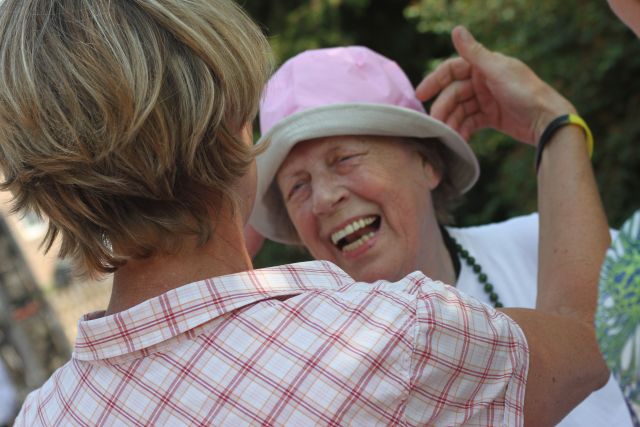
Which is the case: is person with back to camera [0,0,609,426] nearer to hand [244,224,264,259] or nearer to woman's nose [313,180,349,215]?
woman's nose [313,180,349,215]

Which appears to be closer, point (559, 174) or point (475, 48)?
point (559, 174)

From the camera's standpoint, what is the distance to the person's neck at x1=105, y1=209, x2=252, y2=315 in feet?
4.68

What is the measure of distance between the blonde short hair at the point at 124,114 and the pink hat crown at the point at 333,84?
101 cm

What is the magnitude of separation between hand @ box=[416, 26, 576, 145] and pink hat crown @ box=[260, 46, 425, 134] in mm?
104

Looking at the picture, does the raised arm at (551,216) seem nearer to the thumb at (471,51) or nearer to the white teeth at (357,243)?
the thumb at (471,51)

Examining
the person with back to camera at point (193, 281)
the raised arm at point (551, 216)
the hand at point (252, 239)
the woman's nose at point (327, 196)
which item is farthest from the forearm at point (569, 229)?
the hand at point (252, 239)

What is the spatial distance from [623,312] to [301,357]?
0.77 m

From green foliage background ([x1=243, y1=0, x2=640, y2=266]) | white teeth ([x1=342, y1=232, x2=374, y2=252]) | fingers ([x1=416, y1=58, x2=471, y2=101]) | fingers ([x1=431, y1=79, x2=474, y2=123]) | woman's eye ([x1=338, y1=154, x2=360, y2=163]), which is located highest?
fingers ([x1=416, y1=58, x2=471, y2=101])

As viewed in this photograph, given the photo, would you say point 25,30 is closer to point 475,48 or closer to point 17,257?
point 475,48

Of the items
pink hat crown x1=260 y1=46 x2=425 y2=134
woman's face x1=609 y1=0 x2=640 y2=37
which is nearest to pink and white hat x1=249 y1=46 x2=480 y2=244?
pink hat crown x1=260 y1=46 x2=425 y2=134

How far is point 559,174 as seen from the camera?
2152 millimetres

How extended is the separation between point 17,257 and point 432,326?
9.93 meters

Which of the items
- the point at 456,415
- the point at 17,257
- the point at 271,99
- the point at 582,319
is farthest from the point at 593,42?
the point at 17,257

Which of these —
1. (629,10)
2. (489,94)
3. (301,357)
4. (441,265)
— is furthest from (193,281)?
(489,94)
